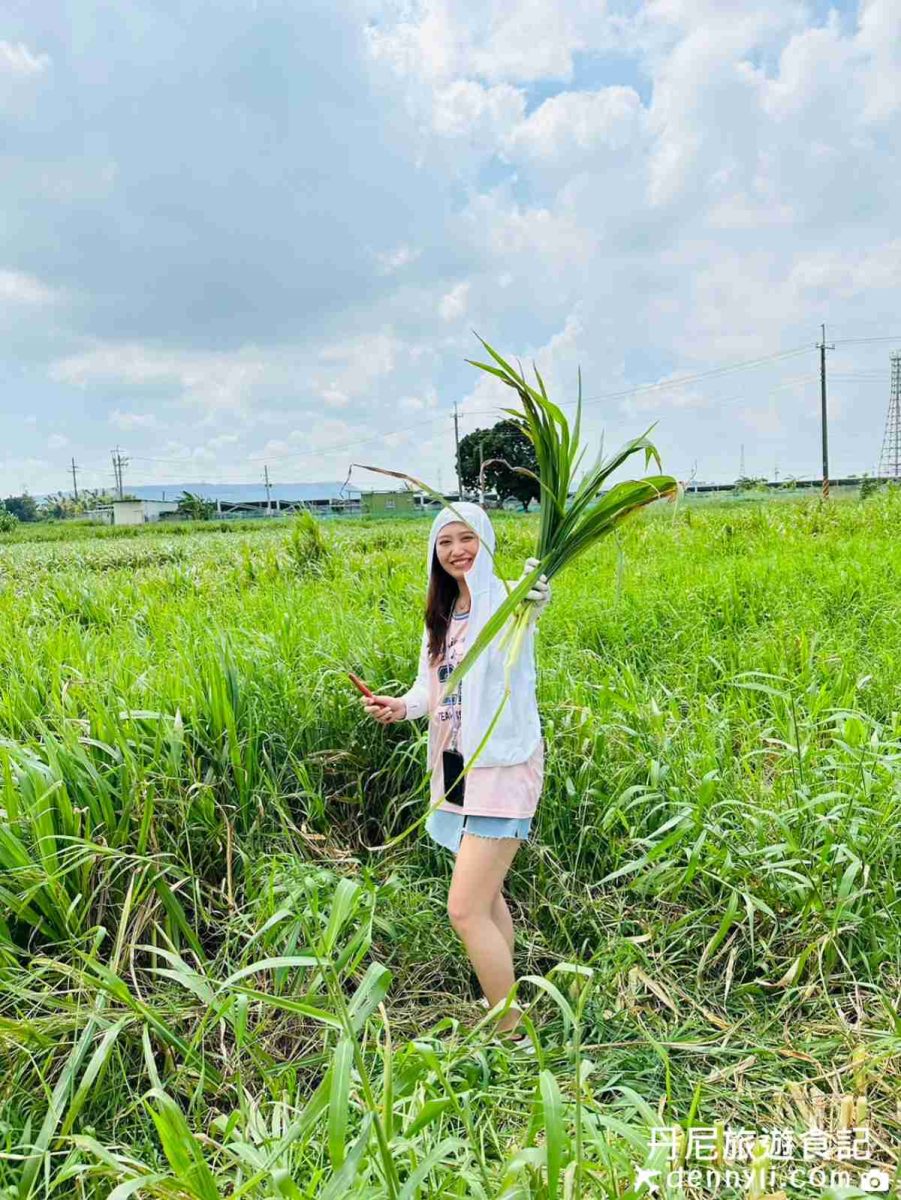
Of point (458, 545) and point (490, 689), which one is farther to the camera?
point (458, 545)

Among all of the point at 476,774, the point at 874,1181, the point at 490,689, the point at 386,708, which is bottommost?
the point at 874,1181

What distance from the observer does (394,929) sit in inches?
88.0

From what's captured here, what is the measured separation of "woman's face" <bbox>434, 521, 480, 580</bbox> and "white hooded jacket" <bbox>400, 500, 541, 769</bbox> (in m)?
0.02

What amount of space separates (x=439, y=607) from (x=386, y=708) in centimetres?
36

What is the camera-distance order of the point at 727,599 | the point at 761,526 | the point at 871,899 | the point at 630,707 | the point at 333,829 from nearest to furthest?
the point at 871,899, the point at 333,829, the point at 630,707, the point at 727,599, the point at 761,526

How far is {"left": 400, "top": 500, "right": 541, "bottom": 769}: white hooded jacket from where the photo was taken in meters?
2.01

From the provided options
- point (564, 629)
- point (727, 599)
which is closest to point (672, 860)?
point (564, 629)

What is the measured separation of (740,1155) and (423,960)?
103cm

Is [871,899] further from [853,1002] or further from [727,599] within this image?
[727,599]

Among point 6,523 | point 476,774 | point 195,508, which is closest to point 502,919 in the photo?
point 476,774

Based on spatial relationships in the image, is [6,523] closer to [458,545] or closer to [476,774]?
[458,545]

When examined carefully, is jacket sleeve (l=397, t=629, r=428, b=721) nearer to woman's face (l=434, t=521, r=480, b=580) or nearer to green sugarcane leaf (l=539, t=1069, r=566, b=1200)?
woman's face (l=434, t=521, r=480, b=580)

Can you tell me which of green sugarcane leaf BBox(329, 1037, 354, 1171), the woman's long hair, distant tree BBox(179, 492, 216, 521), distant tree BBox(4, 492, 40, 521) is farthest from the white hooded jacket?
distant tree BBox(4, 492, 40, 521)

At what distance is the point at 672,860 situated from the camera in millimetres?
2311
